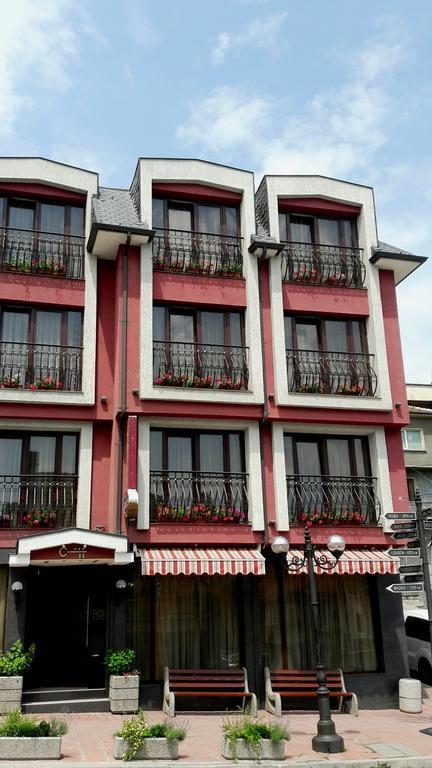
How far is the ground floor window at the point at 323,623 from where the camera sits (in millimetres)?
17797

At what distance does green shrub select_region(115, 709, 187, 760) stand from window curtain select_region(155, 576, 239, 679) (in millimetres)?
5385

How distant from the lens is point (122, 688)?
15531 millimetres

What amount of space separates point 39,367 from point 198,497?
5428mm

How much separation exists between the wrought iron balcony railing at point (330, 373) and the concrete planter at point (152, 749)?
1004cm

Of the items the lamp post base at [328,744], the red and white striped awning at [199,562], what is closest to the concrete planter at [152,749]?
the lamp post base at [328,744]

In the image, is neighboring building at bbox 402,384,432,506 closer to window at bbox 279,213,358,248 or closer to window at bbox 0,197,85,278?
window at bbox 279,213,358,248

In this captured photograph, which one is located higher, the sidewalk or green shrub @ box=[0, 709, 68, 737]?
green shrub @ box=[0, 709, 68, 737]

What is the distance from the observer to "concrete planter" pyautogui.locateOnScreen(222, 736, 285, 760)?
1162 cm

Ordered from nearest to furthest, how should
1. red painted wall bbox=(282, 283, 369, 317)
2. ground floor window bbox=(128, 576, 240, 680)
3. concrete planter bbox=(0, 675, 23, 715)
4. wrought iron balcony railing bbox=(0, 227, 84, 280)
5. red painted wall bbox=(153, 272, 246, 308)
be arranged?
concrete planter bbox=(0, 675, 23, 715), ground floor window bbox=(128, 576, 240, 680), wrought iron balcony railing bbox=(0, 227, 84, 280), red painted wall bbox=(153, 272, 246, 308), red painted wall bbox=(282, 283, 369, 317)

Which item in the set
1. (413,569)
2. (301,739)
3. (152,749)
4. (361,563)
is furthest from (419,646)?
(152,749)

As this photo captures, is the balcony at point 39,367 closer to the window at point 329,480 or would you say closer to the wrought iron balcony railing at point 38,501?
the wrought iron balcony railing at point 38,501

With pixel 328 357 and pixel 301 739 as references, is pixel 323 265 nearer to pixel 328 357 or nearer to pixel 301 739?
pixel 328 357

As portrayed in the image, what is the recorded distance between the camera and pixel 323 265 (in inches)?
805

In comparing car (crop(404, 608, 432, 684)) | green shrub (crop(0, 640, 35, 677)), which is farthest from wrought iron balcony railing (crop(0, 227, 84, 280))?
car (crop(404, 608, 432, 684))
